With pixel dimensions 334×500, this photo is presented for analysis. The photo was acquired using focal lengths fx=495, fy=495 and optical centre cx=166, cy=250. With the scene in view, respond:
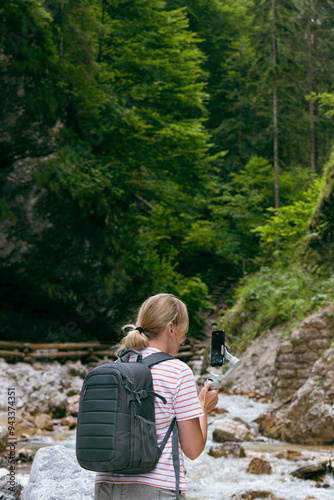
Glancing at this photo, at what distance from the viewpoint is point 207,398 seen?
6.80 ft

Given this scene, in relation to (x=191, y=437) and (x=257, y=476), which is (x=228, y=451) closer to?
(x=257, y=476)

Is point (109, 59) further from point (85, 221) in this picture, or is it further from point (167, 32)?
point (85, 221)

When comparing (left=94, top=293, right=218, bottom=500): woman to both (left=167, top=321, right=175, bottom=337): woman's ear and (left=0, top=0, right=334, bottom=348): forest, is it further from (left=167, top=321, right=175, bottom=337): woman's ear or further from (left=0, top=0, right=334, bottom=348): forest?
(left=0, top=0, right=334, bottom=348): forest

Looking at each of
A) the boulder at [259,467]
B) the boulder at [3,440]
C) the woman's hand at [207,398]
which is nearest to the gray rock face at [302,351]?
the boulder at [259,467]

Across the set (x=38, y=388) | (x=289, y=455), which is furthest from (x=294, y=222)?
(x=289, y=455)

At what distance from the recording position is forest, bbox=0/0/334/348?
12992mm

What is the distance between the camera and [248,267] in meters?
23.3

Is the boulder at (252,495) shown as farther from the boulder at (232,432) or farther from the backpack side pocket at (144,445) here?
the backpack side pocket at (144,445)

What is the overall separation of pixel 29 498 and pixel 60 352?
1048cm

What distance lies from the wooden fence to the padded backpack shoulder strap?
9.81m

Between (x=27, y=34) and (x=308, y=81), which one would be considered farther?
(x=308, y=81)

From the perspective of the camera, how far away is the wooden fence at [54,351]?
12531 millimetres

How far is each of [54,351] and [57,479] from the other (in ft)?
34.0

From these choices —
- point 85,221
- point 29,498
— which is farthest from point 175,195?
point 29,498
